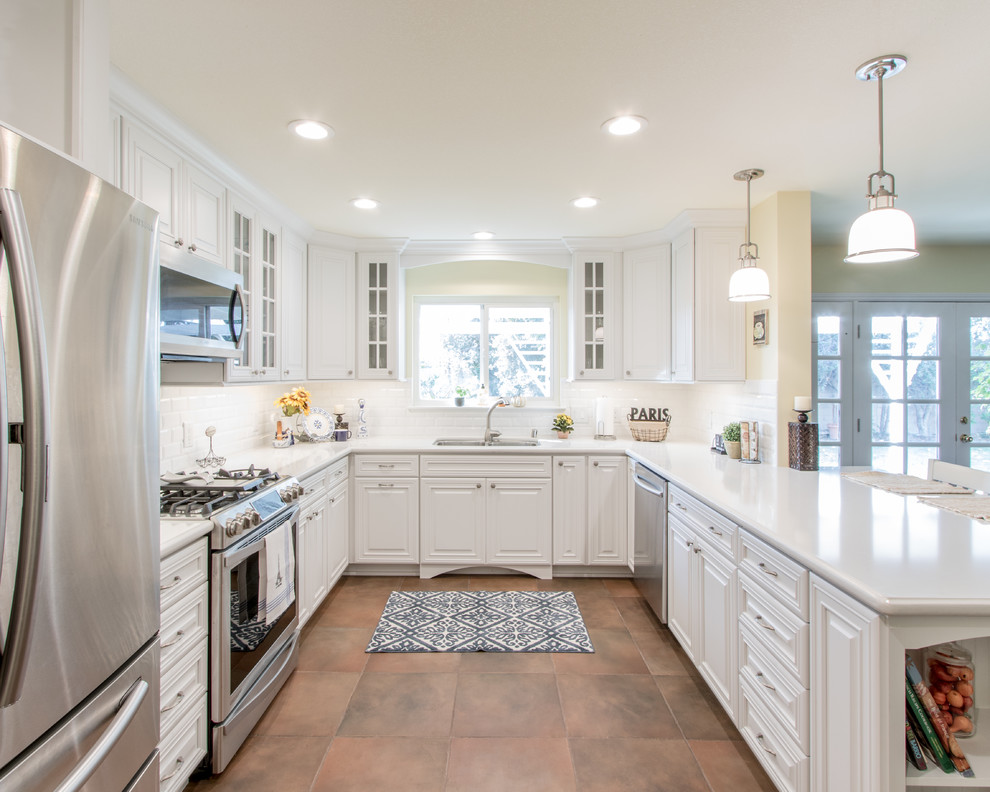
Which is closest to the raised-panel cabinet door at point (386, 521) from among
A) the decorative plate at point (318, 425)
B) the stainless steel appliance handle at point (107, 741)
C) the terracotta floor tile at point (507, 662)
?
the decorative plate at point (318, 425)

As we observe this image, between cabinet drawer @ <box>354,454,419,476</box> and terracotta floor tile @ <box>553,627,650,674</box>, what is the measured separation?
1595mm

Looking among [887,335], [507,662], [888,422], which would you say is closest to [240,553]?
[507,662]

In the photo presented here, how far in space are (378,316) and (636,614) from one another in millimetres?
2748

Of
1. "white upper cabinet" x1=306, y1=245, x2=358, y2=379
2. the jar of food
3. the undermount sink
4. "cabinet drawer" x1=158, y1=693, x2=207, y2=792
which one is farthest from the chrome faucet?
the jar of food

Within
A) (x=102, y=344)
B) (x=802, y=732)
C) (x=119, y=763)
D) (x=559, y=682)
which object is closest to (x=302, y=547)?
(x=559, y=682)

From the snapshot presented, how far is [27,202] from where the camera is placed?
85 cm

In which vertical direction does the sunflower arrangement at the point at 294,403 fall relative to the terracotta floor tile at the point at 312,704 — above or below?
above

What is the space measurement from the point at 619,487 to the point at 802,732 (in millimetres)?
2272

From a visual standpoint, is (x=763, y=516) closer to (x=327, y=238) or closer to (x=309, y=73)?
(x=309, y=73)

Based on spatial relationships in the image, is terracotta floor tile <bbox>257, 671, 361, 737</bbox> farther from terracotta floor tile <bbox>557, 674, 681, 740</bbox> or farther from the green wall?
the green wall

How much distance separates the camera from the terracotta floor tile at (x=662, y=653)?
2.69m

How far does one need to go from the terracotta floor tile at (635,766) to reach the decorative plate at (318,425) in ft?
8.48

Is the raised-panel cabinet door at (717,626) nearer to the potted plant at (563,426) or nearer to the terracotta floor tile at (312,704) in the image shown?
the terracotta floor tile at (312,704)

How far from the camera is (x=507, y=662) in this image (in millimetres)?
2768
